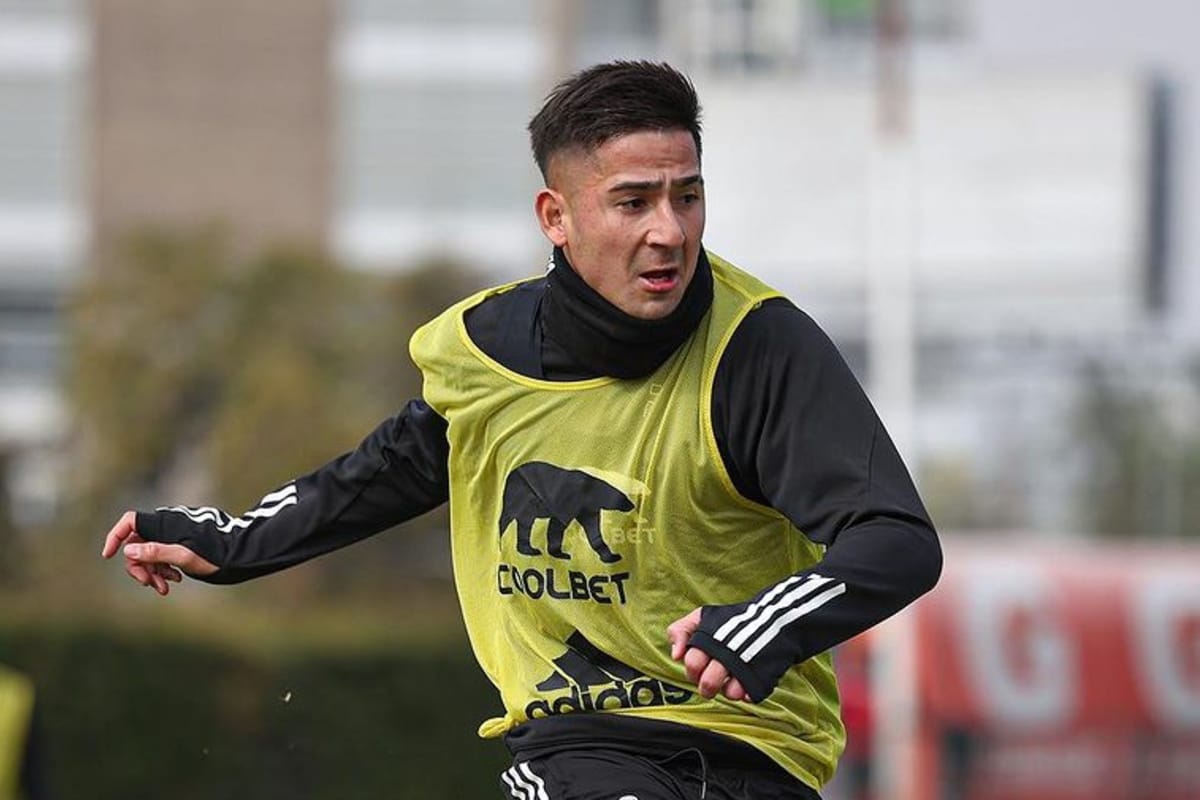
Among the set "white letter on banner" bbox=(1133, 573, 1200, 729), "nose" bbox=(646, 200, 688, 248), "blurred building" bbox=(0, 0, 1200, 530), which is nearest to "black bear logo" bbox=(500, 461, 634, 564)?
"nose" bbox=(646, 200, 688, 248)

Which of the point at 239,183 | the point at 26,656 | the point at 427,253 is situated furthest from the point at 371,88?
the point at 26,656

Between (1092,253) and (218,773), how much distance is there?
42.5 metres

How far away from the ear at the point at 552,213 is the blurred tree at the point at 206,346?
3571cm

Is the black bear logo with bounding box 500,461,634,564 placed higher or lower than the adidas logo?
higher

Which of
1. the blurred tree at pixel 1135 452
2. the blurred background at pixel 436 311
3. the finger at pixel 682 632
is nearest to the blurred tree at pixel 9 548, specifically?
the blurred background at pixel 436 311

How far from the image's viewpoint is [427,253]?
4647cm

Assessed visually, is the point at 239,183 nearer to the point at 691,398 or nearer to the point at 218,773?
the point at 218,773

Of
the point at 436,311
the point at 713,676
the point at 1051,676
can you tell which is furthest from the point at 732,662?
the point at 436,311

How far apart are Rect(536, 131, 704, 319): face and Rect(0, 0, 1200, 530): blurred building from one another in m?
48.7

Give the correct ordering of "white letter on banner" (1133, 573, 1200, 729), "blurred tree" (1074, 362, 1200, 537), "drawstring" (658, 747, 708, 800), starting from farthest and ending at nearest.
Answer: "blurred tree" (1074, 362, 1200, 537), "white letter on banner" (1133, 573, 1200, 729), "drawstring" (658, 747, 708, 800)

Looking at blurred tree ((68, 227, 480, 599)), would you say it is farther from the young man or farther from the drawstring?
the drawstring

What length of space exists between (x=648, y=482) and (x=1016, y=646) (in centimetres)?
2938

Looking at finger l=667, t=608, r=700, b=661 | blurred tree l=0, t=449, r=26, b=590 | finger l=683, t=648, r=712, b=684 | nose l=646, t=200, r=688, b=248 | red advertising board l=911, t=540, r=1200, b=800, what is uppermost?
nose l=646, t=200, r=688, b=248

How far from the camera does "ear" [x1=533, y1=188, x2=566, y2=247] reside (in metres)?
5.03
